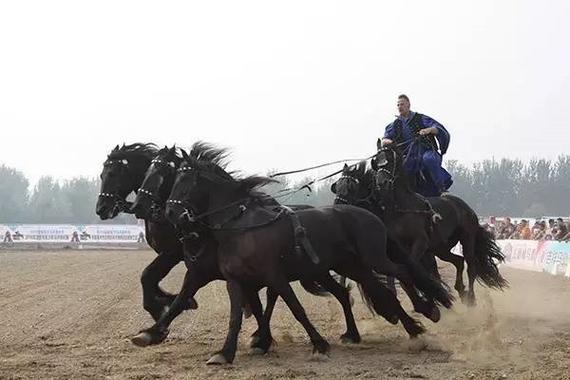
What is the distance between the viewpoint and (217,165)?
899cm

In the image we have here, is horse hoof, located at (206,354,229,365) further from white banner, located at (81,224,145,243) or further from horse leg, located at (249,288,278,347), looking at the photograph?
white banner, located at (81,224,145,243)

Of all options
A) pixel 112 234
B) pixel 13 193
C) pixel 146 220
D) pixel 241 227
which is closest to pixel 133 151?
pixel 146 220

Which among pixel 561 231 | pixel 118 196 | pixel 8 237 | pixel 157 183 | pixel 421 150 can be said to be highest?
pixel 421 150

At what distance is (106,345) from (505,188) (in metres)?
83.6

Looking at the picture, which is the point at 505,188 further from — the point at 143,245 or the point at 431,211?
the point at 431,211

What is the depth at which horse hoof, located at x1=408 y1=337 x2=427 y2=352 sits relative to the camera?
8812mm

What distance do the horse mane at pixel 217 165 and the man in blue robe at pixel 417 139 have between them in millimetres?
3685

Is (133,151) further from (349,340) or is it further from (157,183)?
(349,340)

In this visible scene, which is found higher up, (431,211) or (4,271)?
(431,211)

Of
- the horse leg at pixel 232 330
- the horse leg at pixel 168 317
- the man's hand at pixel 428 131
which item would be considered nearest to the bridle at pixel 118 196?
the horse leg at pixel 168 317

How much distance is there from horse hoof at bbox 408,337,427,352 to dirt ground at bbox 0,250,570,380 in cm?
4

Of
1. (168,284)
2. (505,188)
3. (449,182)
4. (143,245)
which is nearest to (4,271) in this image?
(168,284)

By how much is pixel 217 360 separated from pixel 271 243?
4.38ft

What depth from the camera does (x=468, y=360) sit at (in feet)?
26.0
